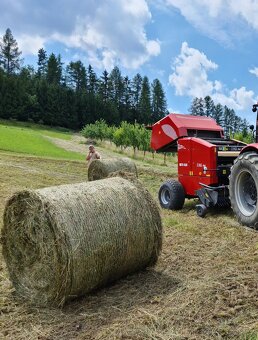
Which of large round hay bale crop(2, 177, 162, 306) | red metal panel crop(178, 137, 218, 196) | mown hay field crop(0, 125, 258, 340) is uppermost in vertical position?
red metal panel crop(178, 137, 218, 196)

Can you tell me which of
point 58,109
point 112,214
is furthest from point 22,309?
point 58,109

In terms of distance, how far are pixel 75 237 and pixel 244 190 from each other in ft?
13.2

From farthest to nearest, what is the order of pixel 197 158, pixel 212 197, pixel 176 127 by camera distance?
pixel 176 127 < pixel 197 158 < pixel 212 197

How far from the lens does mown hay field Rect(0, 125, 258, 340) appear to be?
11.2 feet

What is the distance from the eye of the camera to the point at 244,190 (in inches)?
285

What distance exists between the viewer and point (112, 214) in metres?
4.62

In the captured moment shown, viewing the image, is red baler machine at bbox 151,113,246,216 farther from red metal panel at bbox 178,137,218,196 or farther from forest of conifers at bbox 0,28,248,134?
forest of conifers at bbox 0,28,248,134

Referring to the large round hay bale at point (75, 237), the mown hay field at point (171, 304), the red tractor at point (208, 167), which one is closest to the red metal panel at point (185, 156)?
the red tractor at point (208, 167)

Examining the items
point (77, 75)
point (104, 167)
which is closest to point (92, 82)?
point (77, 75)

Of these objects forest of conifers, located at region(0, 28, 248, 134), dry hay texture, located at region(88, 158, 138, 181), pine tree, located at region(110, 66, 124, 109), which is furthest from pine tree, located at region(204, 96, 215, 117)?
dry hay texture, located at region(88, 158, 138, 181)

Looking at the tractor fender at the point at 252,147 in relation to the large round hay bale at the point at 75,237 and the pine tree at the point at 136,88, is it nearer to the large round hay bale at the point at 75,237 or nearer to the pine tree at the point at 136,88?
the large round hay bale at the point at 75,237

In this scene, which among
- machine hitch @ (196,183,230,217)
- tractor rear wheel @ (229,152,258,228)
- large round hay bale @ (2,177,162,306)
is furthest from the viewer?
machine hitch @ (196,183,230,217)

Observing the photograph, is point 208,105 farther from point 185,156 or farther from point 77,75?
point 185,156

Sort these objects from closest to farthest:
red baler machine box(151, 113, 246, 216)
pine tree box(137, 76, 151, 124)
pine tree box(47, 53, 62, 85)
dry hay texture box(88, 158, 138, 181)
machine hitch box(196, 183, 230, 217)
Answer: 1. machine hitch box(196, 183, 230, 217)
2. red baler machine box(151, 113, 246, 216)
3. dry hay texture box(88, 158, 138, 181)
4. pine tree box(137, 76, 151, 124)
5. pine tree box(47, 53, 62, 85)
